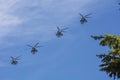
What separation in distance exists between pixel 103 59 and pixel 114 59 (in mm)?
Result: 959

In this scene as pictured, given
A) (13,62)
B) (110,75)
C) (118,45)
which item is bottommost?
(110,75)

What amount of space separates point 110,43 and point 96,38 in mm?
1162

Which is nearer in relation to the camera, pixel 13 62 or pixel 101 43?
pixel 101 43

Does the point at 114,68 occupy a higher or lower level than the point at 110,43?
lower

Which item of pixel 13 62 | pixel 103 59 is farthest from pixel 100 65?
pixel 13 62

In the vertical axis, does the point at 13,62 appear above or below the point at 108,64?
above

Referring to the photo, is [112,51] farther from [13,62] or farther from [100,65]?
[13,62]

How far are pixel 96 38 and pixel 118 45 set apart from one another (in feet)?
5.94

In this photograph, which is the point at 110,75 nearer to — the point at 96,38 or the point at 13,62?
the point at 96,38

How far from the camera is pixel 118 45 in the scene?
39.6 metres

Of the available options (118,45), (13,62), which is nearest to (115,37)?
(118,45)

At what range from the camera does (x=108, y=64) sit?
126 feet

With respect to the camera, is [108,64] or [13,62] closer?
[108,64]

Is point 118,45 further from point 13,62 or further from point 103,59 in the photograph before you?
point 13,62
